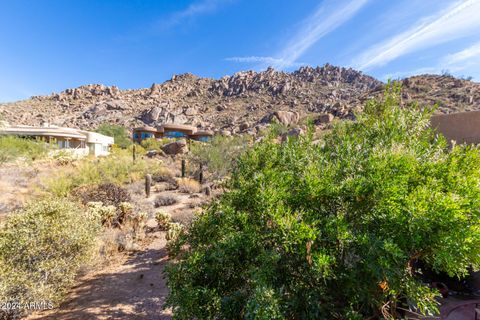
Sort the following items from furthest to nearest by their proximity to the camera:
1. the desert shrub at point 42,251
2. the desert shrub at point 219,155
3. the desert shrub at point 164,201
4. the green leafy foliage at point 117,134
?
1. the green leafy foliage at point 117,134
2. the desert shrub at point 219,155
3. the desert shrub at point 164,201
4. the desert shrub at point 42,251

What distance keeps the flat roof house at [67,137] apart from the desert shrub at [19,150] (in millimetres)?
4357

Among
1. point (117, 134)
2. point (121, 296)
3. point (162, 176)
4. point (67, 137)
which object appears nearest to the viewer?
point (121, 296)

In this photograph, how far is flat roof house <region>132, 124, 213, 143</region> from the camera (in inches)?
2040

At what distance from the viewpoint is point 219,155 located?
2108cm

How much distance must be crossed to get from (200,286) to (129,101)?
306ft

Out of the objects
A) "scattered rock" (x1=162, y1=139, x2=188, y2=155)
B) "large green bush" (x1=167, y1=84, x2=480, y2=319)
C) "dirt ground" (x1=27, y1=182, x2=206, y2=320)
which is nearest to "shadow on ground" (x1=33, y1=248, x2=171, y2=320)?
"dirt ground" (x1=27, y1=182, x2=206, y2=320)

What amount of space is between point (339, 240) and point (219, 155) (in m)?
18.9

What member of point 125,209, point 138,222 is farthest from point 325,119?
point 125,209

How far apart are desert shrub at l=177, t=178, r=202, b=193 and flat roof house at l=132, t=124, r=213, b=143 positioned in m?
33.9

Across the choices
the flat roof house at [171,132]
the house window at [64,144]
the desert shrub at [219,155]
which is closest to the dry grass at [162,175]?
the desert shrub at [219,155]

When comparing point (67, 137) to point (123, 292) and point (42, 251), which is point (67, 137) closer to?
point (42, 251)

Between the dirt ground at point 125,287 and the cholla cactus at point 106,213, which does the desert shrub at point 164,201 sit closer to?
the dirt ground at point 125,287

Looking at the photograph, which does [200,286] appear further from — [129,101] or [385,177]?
[129,101]

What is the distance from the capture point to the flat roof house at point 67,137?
1186 inches
